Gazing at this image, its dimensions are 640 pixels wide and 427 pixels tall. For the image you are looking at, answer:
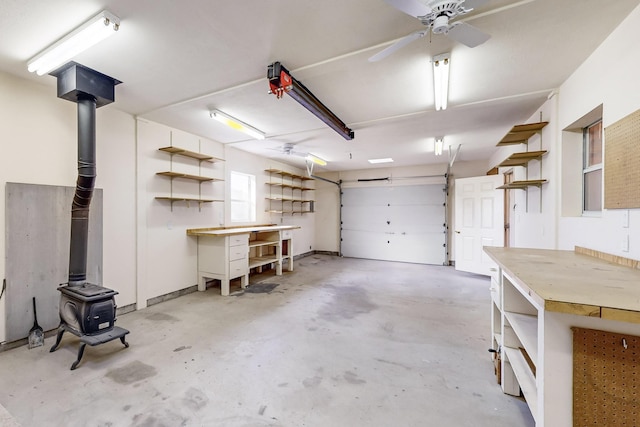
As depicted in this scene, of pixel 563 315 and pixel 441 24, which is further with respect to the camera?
pixel 441 24

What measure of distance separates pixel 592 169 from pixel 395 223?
5059 millimetres

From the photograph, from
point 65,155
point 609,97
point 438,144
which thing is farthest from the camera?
point 438,144

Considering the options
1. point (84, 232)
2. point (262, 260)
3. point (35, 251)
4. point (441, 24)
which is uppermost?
point (441, 24)

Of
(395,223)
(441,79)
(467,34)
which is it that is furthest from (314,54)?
(395,223)

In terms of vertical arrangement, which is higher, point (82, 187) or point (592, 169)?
point (592, 169)

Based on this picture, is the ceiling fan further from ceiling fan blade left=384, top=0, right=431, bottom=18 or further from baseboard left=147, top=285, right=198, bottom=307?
baseboard left=147, top=285, right=198, bottom=307

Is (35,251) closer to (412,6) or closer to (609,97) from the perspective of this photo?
(412,6)

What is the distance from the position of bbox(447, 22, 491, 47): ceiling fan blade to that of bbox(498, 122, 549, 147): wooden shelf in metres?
1.74

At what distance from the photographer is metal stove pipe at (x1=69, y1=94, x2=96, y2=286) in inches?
97.4

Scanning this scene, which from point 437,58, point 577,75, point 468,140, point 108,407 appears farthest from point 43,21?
point 468,140

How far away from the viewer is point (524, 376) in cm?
150

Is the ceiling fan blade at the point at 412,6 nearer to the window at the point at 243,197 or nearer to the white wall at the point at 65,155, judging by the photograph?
the white wall at the point at 65,155

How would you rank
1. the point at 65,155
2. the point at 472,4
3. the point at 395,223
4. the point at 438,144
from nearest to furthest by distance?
the point at 472,4
the point at 65,155
the point at 438,144
the point at 395,223

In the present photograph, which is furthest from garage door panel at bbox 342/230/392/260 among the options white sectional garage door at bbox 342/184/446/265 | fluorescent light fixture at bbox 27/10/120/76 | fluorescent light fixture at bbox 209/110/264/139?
fluorescent light fixture at bbox 27/10/120/76
